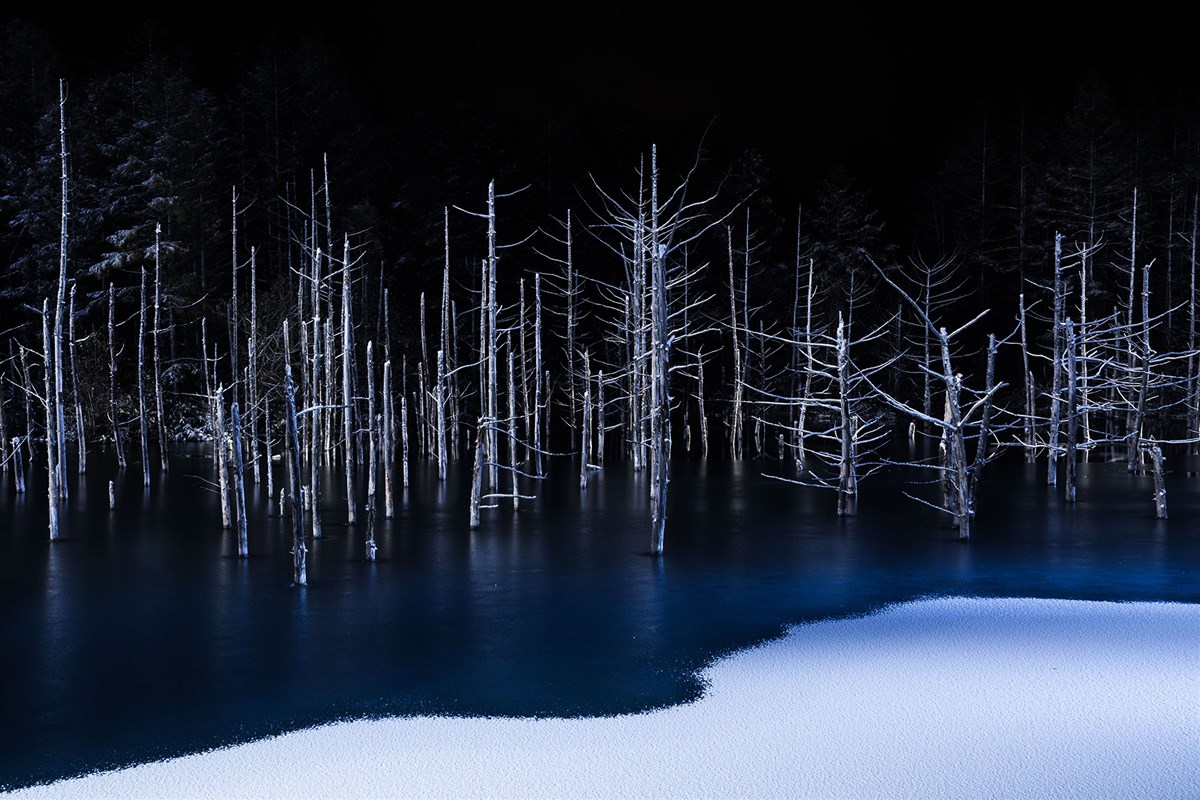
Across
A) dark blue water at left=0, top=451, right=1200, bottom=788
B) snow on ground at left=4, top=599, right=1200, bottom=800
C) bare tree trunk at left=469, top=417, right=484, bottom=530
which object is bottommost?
snow on ground at left=4, top=599, right=1200, bottom=800

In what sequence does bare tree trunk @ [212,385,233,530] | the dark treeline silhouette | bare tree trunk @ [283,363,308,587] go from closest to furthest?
bare tree trunk @ [283,363,308,587] → bare tree trunk @ [212,385,233,530] → the dark treeline silhouette

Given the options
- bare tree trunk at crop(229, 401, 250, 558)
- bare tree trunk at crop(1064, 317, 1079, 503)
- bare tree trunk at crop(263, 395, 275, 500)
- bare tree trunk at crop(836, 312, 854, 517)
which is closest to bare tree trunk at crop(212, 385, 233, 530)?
bare tree trunk at crop(263, 395, 275, 500)

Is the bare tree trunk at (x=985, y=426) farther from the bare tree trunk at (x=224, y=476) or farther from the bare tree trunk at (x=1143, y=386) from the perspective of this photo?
the bare tree trunk at (x=224, y=476)

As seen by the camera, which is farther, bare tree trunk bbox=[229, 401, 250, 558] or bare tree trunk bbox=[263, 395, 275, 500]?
bare tree trunk bbox=[263, 395, 275, 500]

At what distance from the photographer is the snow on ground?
6887 mm

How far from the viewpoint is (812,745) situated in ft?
24.6

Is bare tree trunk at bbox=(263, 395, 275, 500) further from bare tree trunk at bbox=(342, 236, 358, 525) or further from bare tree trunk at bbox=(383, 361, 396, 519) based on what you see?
bare tree trunk at bbox=(383, 361, 396, 519)

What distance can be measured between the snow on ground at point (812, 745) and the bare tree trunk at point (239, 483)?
569cm

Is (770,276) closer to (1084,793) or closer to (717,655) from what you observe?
(717,655)

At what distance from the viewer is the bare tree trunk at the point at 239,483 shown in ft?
42.7

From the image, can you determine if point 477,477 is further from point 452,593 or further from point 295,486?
point 295,486

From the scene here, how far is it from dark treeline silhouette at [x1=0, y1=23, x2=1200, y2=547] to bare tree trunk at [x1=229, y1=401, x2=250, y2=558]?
1384 centimetres

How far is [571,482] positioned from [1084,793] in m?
17.3

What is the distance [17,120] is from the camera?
1410 inches
